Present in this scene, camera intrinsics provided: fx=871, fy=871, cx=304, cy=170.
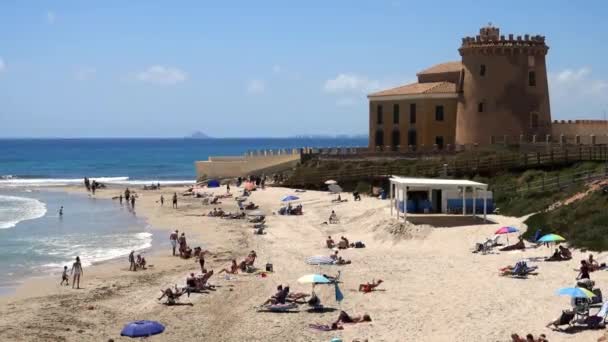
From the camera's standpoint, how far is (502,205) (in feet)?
109

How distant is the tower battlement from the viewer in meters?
49.4

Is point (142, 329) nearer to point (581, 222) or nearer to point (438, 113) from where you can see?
point (581, 222)

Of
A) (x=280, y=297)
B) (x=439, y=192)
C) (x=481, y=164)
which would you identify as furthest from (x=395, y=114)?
(x=280, y=297)

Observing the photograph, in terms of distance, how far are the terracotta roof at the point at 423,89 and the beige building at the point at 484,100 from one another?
Result: 0.06 m

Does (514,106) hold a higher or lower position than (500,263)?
higher

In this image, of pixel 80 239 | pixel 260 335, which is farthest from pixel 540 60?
pixel 260 335

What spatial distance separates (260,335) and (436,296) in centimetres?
471

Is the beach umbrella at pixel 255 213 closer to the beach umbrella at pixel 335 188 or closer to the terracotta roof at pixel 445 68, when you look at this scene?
the beach umbrella at pixel 335 188

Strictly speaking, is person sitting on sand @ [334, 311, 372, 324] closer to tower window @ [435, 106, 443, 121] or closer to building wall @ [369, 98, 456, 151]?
building wall @ [369, 98, 456, 151]

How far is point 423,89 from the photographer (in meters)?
53.4

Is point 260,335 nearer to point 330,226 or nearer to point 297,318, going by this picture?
point 297,318

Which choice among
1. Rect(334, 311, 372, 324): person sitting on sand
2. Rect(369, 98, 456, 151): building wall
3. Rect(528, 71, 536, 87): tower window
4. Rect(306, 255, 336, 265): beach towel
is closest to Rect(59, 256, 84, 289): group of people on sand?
Rect(306, 255, 336, 265): beach towel

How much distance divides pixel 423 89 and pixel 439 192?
22.1 metres

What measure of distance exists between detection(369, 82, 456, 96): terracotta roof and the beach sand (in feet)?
69.7
